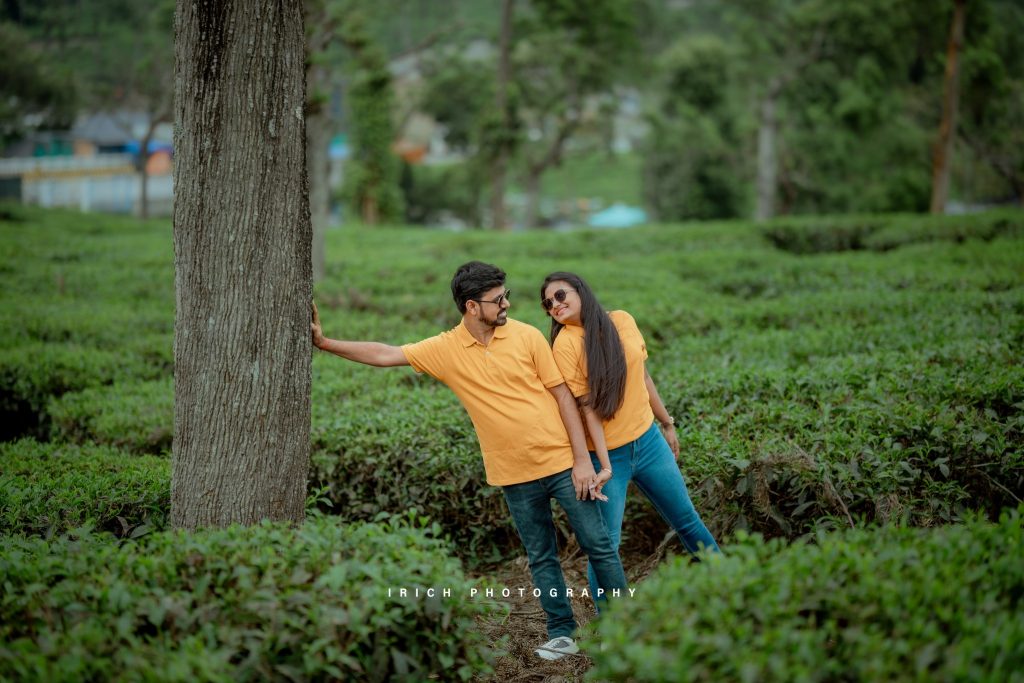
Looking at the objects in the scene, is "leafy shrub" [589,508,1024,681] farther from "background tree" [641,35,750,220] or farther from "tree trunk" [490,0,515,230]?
"background tree" [641,35,750,220]

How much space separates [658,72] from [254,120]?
27.2 m

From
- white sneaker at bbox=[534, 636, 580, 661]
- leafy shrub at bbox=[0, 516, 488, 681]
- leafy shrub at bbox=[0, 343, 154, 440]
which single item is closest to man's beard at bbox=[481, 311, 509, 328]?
leafy shrub at bbox=[0, 516, 488, 681]

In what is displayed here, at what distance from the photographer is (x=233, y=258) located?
11.6 ft

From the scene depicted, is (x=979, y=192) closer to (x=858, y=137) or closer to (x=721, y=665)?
(x=858, y=137)

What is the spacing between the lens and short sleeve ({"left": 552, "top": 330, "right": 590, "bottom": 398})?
3693mm

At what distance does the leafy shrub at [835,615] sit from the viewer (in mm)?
2326

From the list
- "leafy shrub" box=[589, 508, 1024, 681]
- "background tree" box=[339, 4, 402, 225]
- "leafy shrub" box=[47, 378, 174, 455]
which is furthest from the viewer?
"background tree" box=[339, 4, 402, 225]

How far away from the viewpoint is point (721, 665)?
2398 millimetres

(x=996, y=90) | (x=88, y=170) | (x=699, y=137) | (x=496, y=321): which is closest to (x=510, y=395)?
(x=496, y=321)

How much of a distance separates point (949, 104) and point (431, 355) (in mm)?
18001

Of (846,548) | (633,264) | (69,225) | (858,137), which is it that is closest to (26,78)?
(69,225)

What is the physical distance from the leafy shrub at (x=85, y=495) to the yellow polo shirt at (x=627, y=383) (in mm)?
1878

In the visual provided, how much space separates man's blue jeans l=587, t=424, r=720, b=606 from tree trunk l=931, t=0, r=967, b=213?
1752 centimetres

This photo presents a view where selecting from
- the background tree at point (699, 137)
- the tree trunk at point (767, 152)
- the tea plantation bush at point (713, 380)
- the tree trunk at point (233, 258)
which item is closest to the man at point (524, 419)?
the tree trunk at point (233, 258)
